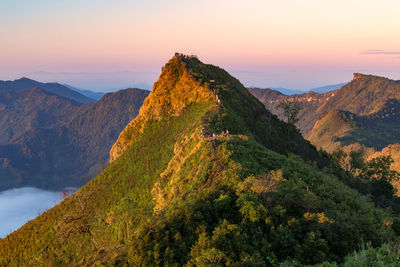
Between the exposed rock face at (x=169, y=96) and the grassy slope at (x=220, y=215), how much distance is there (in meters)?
14.8

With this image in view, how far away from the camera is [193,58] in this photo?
108000 millimetres

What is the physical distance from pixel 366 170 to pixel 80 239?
8491 centimetres

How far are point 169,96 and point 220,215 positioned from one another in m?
68.9

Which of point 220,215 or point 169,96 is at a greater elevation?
point 169,96

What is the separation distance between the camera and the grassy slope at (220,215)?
67.9 ft

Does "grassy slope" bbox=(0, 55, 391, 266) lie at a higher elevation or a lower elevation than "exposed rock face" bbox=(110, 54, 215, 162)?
lower

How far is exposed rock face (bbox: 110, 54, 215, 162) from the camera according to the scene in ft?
273

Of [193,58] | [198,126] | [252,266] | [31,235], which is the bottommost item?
[31,235]

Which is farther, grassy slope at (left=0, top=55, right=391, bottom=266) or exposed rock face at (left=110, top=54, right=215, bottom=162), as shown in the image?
exposed rock face at (left=110, top=54, right=215, bottom=162)

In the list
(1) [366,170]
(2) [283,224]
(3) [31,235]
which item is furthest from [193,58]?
(2) [283,224]

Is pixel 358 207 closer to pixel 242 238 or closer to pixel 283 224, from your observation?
pixel 283 224

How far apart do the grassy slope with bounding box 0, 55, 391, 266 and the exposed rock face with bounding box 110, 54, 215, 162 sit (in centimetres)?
1483

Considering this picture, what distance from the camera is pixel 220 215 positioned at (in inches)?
946

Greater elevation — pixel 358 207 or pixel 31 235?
pixel 358 207
